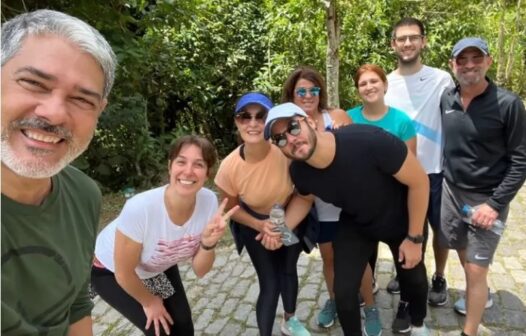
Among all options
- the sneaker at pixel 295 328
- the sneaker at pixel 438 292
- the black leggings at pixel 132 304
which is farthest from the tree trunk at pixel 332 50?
the black leggings at pixel 132 304

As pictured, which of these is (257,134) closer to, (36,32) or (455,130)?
(455,130)

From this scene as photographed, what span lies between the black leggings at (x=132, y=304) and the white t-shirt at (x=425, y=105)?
2210 millimetres

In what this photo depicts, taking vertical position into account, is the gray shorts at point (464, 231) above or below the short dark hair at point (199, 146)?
below

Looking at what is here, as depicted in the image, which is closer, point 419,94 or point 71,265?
point 71,265

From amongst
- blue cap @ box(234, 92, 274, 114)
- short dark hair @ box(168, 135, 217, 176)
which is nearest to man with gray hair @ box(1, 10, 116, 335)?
short dark hair @ box(168, 135, 217, 176)

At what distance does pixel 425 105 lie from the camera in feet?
11.7

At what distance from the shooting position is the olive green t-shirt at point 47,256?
1499 millimetres

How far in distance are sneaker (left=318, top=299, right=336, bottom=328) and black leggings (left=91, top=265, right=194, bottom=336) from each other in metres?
1.25

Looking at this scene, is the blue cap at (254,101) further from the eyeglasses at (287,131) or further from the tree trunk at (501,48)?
the tree trunk at (501,48)

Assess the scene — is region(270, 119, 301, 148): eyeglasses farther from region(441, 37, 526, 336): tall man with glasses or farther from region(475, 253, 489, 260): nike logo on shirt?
region(475, 253, 489, 260): nike logo on shirt

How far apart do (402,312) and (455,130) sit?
154cm

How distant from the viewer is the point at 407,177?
285cm

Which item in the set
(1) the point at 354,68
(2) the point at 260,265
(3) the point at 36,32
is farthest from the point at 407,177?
(1) the point at 354,68

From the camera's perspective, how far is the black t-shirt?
2.80 metres
